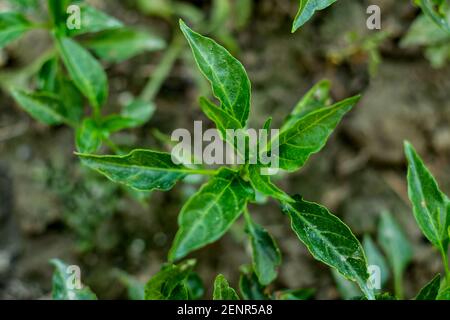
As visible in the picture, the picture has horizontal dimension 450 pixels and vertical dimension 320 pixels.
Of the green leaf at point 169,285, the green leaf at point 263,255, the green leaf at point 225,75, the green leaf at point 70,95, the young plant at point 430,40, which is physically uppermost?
the young plant at point 430,40

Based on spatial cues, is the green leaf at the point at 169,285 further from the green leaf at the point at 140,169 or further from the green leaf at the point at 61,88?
the green leaf at the point at 61,88

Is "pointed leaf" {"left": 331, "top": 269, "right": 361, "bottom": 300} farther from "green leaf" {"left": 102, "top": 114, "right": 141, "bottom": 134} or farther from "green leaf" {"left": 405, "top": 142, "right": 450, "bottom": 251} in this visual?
"green leaf" {"left": 102, "top": 114, "right": 141, "bottom": 134}

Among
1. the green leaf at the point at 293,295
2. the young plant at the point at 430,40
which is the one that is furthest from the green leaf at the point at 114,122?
the young plant at the point at 430,40

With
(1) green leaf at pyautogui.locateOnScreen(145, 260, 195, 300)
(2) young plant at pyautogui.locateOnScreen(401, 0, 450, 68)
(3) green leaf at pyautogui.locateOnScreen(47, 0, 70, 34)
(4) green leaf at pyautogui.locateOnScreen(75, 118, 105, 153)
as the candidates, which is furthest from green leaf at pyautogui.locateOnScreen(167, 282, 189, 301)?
(2) young plant at pyautogui.locateOnScreen(401, 0, 450, 68)

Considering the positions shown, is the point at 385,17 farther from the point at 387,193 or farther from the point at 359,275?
the point at 359,275

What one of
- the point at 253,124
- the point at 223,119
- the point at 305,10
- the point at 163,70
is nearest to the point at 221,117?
the point at 223,119
